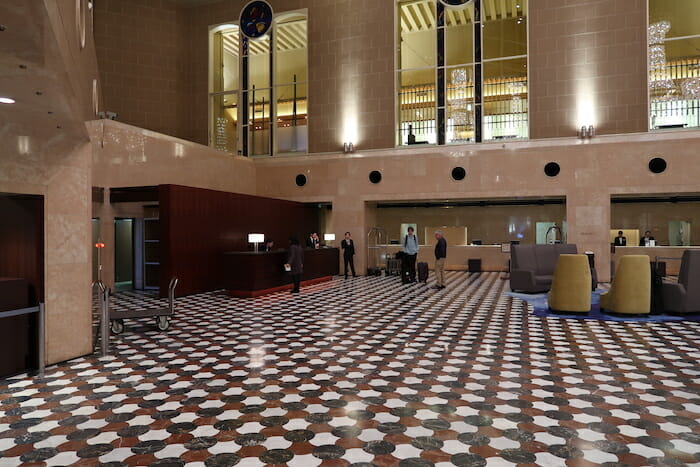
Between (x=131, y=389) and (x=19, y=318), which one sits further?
(x=19, y=318)

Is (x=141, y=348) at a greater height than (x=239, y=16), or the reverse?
(x=239, y=16)

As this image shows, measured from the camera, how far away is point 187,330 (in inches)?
297

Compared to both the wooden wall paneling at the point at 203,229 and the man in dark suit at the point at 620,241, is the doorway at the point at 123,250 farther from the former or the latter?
Answer: the man in dark suit at the point at 620,241

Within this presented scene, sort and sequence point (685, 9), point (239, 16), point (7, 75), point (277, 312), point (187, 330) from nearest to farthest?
point (7, 75) < point (187, 330) < point (277, 312) < point (685, 9) < point (239, 16)

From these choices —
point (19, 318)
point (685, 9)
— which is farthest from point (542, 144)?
point (19, 318)

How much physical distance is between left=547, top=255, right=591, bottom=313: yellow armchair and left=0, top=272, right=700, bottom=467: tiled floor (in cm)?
92

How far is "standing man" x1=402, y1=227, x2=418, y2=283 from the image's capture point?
44.4ft

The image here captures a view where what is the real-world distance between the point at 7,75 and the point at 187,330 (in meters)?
4.70

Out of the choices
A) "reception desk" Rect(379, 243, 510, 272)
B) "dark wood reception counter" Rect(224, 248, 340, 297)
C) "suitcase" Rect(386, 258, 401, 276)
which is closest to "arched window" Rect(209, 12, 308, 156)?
"suitcase" Rect(386, 258, 401, 276)

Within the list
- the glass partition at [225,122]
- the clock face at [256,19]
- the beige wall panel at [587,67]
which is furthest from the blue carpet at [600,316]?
the clock face at [256,19]

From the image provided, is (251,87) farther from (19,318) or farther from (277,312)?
(19,318)

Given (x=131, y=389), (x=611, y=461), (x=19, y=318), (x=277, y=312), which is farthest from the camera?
(x=277, y=312)

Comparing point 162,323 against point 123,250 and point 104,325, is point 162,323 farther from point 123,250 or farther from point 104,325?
point 123,250

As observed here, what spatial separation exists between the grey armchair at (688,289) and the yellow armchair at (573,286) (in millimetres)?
1408
